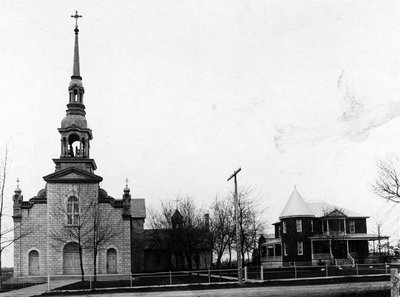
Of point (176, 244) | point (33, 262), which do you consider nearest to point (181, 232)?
point (176, 244)

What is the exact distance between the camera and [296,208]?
62094 millimetres

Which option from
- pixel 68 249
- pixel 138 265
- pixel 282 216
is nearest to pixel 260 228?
pixel 282 216

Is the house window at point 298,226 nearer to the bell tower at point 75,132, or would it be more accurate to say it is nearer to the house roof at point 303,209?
the house roof at point 303,209

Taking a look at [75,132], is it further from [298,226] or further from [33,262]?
[298,226]

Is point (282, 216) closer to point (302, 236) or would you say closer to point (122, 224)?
point (302, 236)

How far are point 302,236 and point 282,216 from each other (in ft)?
11.0

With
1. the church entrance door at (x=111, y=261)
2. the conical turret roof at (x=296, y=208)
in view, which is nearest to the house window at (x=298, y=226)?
the conical turret roof at (x=296, y=208)

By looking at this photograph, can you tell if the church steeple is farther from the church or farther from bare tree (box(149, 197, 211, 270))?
bare tree (box(149, 197, 211, 270))

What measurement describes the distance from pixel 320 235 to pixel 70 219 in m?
29.7

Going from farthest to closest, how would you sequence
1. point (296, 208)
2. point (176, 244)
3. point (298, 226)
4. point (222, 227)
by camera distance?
1. point (296, 208)
2. point (298, 226)
3. point (176, 244)
4. point (222, 227)

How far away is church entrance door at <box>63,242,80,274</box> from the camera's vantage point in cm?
4856

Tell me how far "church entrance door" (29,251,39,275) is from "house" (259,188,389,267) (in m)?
28.3

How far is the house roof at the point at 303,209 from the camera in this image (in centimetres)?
6175

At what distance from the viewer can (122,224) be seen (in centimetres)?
5097
